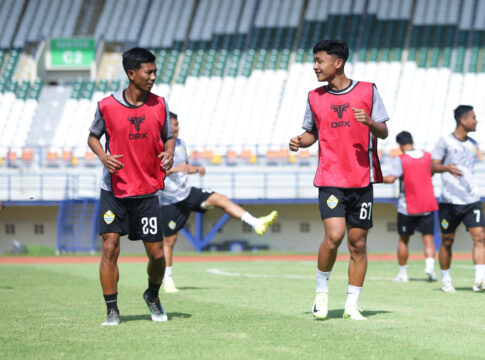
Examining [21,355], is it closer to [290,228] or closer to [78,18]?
[290,228]

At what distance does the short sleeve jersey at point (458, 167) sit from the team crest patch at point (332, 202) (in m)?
3.62

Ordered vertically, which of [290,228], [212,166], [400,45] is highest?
[400,45]

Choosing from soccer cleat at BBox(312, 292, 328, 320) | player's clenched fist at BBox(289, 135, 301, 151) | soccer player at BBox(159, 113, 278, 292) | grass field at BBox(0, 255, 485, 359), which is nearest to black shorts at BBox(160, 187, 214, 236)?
soccer player at BBox(159, 113, 278, 292)

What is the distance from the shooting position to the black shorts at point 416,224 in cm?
1202

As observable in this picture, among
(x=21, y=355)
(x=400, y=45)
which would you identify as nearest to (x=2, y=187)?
(x=400, y=45)

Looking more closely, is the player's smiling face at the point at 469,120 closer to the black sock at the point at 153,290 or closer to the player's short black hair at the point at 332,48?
the player's short black hair at the point at 332,48

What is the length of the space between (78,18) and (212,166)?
15324 millimetres

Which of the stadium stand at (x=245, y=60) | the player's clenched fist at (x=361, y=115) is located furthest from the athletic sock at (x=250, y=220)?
the stadium stand at (x=245, y=60)


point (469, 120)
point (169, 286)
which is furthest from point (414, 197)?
point (169, 286)

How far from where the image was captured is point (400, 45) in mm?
35250

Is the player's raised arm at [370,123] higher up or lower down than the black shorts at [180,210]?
higher up

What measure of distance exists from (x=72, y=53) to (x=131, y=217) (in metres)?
32.9

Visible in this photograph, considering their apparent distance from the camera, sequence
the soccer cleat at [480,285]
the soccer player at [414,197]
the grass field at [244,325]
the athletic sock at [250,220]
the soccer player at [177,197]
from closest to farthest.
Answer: the grass field at [244,325]
the athletic sock at [250,220]
the soccer cleat at [480,285]
the soccer player at [177,197]
the soccer player at [414,197]

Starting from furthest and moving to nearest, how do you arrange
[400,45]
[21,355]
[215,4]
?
[215,4], [400,45], [21,355]
